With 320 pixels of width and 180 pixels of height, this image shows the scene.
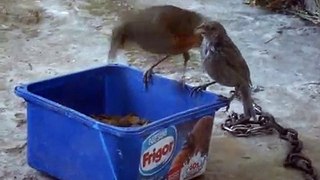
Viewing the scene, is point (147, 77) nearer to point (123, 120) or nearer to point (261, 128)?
point (123, 120)

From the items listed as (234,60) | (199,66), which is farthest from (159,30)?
(199,66)

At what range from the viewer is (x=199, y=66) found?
3.88 m

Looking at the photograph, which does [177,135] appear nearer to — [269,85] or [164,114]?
[164,114]

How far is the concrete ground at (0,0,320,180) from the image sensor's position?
279 cm

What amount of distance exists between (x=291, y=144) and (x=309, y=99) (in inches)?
24.1

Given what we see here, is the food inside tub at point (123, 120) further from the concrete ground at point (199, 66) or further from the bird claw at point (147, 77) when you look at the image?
the concrete ground at point (199, 66)

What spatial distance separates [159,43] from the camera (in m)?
2.60

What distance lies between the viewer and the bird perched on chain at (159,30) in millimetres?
2586

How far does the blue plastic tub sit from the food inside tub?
4cm

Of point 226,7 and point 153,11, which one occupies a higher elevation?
point 153,11

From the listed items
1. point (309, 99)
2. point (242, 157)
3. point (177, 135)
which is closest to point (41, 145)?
point (177, 135)

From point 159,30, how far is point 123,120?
1.22 ft

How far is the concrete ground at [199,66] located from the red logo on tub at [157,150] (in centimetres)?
31

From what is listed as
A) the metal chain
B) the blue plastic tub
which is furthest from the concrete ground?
the blue plastic tub
